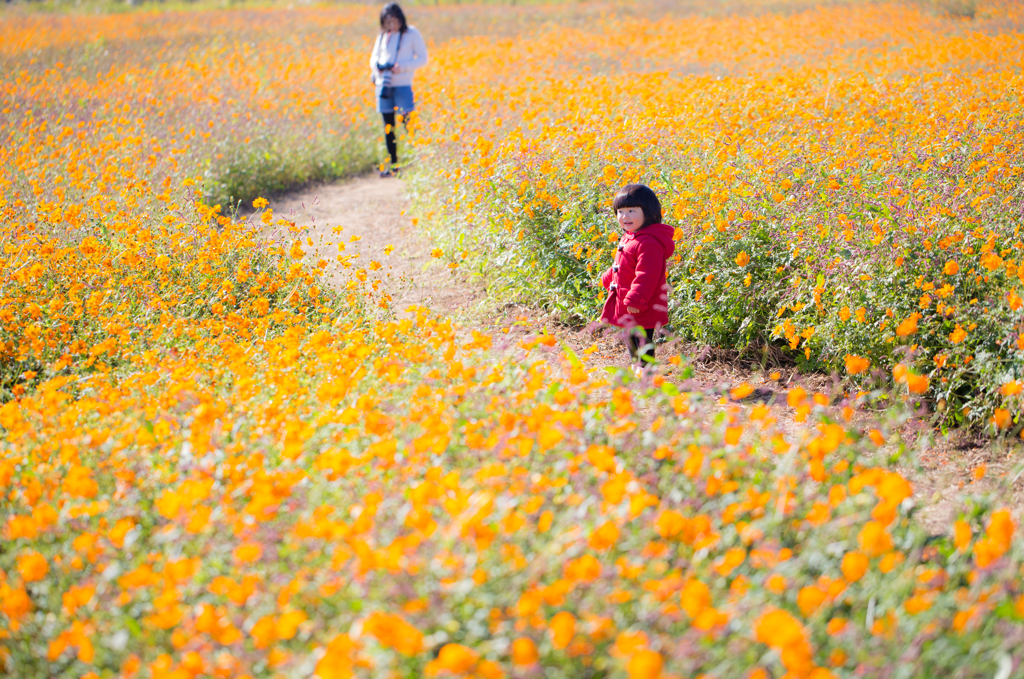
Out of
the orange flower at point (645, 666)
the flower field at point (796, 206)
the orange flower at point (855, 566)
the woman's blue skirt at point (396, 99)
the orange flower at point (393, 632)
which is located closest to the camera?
the orange flower at point (645, 666)

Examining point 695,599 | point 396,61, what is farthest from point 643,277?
point 396,61

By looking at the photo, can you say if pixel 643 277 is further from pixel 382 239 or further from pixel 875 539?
pixel 382 239

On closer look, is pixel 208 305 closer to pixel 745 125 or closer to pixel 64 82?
pixel 745 125

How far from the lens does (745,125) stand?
5.38 meters

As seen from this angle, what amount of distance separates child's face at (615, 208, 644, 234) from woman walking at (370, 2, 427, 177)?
477 cm

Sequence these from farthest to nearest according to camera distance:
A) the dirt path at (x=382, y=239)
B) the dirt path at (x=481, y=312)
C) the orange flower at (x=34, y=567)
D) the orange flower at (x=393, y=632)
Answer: the dirt path at (x=382, y=239)
the dirt path at (x=481, y=312)
the orange flower at (x=34, y=567)
the orange flower at (x=393, y=632)

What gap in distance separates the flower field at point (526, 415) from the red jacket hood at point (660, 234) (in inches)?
16.0

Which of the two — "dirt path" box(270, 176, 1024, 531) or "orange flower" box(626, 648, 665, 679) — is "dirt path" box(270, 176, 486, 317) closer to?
"dirt path" box(270, 176, 1024, 531)

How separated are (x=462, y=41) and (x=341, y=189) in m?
6.48

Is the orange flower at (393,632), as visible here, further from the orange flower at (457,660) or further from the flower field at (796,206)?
the flower field at (796,206)

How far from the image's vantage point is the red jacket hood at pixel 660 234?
363 cm

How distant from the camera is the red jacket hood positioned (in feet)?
11.9

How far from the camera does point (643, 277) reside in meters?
3.62

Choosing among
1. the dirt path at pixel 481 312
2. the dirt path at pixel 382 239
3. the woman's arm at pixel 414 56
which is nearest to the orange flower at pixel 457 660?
the dirt path at pixel 481 312
